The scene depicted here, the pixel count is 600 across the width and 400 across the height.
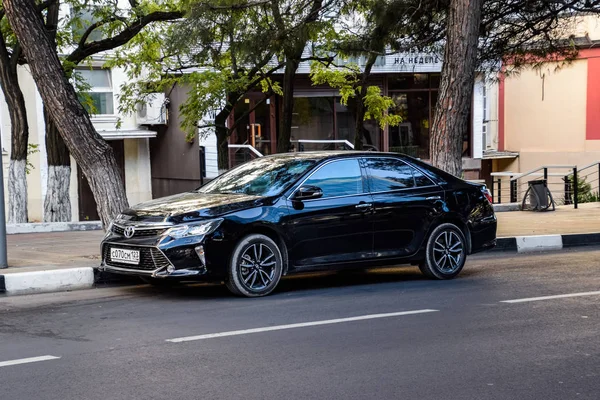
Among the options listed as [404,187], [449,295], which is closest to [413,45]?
[404,187]

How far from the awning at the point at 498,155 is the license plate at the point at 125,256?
2443 centimetres

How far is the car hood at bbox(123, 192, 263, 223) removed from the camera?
8.88 metres

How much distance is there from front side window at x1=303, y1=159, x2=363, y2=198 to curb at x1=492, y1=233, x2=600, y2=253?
15.4ft

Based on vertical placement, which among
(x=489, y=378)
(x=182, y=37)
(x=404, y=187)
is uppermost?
(x=182, y=37)

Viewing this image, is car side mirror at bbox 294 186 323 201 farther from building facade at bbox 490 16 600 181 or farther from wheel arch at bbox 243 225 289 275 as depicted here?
building facade at bbox 490 16 600 181

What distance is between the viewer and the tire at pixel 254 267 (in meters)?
8.96

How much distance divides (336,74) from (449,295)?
45.0ft

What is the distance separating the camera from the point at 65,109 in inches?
454

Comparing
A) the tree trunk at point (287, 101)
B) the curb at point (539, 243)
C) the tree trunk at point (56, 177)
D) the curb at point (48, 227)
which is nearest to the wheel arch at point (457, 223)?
the curb at point (539, 243)

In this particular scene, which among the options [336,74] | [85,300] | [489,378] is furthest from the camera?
[336,74]

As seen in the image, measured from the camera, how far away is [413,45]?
597 inches

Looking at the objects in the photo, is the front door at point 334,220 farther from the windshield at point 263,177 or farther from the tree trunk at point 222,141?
the tree trunk at point 222,141

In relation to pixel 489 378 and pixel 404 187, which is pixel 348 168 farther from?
pixel 489 378

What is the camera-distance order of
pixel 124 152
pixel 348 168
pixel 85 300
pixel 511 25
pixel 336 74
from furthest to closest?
pixel 124 152, pixel 336 74, pixel 511 25, pixel 348 168, pixel 85 300
